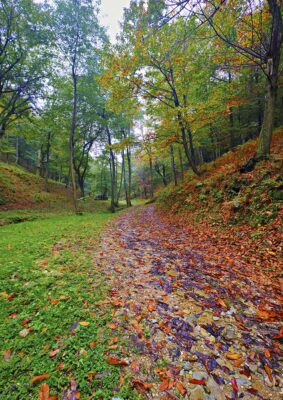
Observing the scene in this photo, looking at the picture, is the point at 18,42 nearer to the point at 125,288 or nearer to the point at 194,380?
the point at 125,288

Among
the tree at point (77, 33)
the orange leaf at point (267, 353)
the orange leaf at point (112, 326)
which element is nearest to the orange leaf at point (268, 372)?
the orange leaf at point (267, 353)

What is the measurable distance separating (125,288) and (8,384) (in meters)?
1.79

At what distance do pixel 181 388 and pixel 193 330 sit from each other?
75cm

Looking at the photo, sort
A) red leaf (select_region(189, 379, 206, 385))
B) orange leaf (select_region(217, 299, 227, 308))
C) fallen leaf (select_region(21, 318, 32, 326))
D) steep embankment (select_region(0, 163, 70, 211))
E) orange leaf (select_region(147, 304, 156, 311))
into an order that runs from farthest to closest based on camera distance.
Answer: steep embankment (select_region(0, 163, 70, 211)) < orange leaf (select_region(217, 299, 227, 308)) < orange leaf (select_region(147, 304, 156, 311)) < fallen leaf (select_region(21, 318, 32, 326)) < red leaf (select_region(189, 379, 206, 385))

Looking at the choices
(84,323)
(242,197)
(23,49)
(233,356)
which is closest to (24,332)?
(84,323)

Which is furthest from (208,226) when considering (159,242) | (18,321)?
(18,321)

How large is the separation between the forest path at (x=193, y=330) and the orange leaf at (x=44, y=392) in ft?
1.87

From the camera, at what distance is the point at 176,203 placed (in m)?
10.2

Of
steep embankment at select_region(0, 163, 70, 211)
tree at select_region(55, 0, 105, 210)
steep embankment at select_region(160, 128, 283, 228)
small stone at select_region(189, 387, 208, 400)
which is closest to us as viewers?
small stone at select_region(189, 387, 208, 400)

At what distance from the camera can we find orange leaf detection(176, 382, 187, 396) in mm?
1479

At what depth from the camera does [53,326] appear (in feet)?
6.79

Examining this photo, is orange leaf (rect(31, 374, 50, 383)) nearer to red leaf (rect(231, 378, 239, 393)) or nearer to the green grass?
the green grass

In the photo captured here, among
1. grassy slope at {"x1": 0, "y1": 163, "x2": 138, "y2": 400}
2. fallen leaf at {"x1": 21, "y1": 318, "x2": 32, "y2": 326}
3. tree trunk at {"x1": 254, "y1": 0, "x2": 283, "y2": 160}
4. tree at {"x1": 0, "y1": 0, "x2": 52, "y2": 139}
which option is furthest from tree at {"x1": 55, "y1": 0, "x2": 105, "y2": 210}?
fallen leaf at {"x1": 21, "y1": 318, "x2": 32, "y2": 326}

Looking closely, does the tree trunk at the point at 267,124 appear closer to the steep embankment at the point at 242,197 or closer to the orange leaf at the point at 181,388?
Answer: the steep embankment at the point at 242,197
